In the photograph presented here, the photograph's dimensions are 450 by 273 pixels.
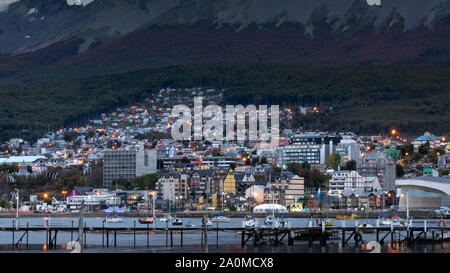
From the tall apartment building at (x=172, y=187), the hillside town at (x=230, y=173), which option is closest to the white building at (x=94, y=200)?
the hillside town at (x=230, y=173)

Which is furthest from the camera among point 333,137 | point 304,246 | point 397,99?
point 397,99

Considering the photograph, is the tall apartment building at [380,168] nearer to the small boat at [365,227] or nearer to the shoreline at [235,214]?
the shoreline at [235,214]

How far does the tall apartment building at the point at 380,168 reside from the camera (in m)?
112

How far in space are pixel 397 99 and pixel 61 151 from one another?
71399mm

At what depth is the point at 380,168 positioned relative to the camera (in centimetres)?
11756

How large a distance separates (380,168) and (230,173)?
19328 mm

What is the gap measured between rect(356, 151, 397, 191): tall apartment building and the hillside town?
132 mm

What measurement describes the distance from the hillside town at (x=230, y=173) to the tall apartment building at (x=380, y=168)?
132 millimetres

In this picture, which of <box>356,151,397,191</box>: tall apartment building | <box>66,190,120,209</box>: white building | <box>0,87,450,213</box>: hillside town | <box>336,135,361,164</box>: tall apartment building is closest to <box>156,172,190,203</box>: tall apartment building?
<box>0,87,450,213</box>: hillside town

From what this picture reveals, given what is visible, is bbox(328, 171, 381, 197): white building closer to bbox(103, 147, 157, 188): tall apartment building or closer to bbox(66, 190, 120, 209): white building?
bbox(66, 190, 120, 209): white building

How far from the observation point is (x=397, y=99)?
195375 mm

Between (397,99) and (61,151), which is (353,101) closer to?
(397,99)

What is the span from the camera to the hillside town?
354 feet
